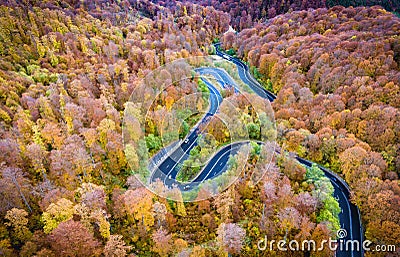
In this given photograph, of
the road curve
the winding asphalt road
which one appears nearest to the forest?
the road curve

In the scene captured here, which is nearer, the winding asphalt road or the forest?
the forest

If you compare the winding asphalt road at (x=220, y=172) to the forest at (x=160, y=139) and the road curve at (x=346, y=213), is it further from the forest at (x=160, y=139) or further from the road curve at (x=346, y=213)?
the forest at (x=160, y=139)

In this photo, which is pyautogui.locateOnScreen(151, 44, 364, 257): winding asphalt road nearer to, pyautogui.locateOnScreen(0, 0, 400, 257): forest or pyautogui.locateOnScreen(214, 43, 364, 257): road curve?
pyautogui.locateOnScreen(214, 43, 364, 257): road curve

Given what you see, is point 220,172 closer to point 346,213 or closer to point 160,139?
point 160,139

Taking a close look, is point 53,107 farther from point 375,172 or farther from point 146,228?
point 375,172

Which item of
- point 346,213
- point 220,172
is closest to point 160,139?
point 220,172

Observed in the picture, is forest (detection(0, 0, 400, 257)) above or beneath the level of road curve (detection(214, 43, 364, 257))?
above

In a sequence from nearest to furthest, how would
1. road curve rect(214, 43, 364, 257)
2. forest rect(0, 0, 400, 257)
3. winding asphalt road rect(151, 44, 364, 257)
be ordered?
1. forest rect(0, 0, 400, 257)
2. road curve rect(214, 43, 364, 257)
3. winding asphalt road rect(151, 44, 364, 257)

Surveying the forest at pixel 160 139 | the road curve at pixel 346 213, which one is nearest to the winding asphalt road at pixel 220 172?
the road curve at pixel 346 213
